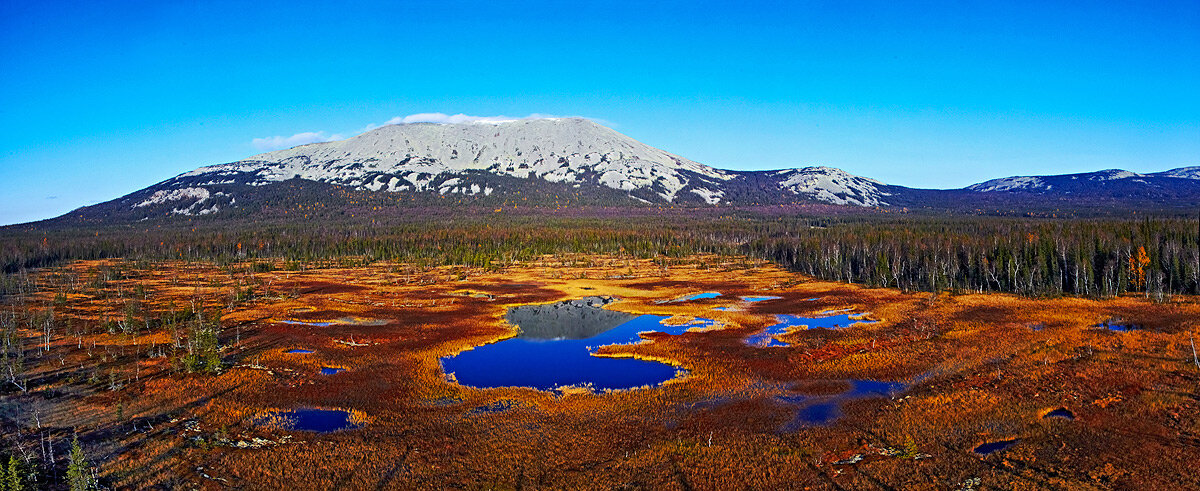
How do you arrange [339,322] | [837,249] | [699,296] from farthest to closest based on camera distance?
[837,249] < [699,296] < [339,322]

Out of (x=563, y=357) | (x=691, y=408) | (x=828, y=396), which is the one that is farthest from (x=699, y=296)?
(x=691, y=408)

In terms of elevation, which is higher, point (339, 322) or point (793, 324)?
point (339, 322)

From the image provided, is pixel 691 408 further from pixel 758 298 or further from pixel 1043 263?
pixel 1043 263

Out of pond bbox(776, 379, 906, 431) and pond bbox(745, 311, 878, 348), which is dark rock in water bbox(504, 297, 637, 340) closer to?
pond bbox(745, 311, 878, 348)

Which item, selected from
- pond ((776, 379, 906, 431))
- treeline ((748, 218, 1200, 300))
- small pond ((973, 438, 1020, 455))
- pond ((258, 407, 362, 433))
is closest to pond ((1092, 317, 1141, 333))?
treeline ((748, 218, 1200, 300))

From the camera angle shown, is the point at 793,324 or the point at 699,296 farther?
the point at 699,296

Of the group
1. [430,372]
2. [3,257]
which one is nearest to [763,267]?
[430,372]
